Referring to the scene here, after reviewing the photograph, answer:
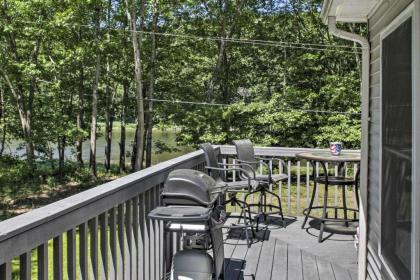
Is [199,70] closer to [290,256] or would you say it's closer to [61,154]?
[61,154]

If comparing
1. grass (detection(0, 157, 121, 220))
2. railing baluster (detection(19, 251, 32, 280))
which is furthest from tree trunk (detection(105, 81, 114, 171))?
railing baluster (detection(19, 251, 32, 280))

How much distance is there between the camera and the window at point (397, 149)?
2.01m

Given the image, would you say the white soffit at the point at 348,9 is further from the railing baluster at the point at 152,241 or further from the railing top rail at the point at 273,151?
the railing top rail at the point at 273,151

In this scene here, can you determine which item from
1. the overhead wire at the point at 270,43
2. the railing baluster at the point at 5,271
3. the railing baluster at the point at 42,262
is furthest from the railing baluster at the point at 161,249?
the overhead wire at the point at 270,43

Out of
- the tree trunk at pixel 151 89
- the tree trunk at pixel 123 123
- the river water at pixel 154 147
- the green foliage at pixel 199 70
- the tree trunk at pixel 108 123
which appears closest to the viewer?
the green foliage at pixel 199 70

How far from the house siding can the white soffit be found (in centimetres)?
6

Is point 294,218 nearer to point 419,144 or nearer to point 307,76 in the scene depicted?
point 419,144

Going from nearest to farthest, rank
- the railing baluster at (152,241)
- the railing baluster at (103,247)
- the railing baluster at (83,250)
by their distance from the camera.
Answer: the railing baluster at (83,250) < the railing baluster at (103,247) < the railing baluster at (152,241)

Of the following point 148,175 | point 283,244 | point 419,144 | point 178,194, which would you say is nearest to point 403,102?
point 419,144

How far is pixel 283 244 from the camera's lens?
421 cm

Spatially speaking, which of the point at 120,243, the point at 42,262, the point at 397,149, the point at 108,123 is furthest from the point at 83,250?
the point at 108,123

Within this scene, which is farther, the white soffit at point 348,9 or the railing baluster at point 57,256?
the white soffit at point 348,9

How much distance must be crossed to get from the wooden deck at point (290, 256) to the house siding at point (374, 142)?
467mm

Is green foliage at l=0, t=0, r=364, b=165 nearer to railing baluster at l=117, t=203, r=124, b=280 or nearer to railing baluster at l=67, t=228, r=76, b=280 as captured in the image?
railing baluster at l=117, t=203, r=124, b=280
